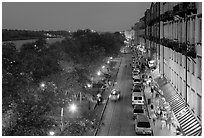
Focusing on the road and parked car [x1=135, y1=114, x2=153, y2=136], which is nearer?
parked car [x1=135, y1=114, x2=153, y2=136]

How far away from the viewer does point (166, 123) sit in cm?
2381

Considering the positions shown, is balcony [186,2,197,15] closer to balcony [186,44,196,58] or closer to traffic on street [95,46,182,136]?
balcony [186,44,196,58]

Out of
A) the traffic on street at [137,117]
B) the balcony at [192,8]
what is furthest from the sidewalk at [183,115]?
the balcony at [192,8]

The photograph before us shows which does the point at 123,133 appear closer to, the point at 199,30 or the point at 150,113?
the point at 150,113

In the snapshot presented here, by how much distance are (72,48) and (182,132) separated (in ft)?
149

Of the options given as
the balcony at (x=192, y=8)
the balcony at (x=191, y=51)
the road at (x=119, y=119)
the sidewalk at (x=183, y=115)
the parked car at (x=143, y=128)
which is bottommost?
the road at (x=119, y=119)

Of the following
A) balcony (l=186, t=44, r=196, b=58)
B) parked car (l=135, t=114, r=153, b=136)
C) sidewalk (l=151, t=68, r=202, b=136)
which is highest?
balcony (l=186, t=44, r=196, b=58)

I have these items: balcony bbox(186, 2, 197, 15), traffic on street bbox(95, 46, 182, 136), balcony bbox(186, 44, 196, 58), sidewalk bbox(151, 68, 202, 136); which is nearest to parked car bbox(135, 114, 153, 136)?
traffic on street bbox(95, 46, 182, 136)

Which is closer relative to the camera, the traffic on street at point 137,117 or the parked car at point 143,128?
the parked car at point 143,128

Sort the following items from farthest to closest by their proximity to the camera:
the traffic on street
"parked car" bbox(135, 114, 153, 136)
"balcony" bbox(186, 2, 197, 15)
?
the traffic on street → "parked car" bbox(135, 114, 153, 136) → "balcony" bbox(186, 2, 197, 15)

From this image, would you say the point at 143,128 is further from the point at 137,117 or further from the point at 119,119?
the point at 119,119

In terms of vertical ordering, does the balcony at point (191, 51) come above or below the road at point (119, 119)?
above

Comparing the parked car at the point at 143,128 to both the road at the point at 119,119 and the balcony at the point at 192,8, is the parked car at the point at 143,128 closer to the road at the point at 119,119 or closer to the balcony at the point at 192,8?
the road at the point at 119,119

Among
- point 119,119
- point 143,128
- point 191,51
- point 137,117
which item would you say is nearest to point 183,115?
point 143,128
